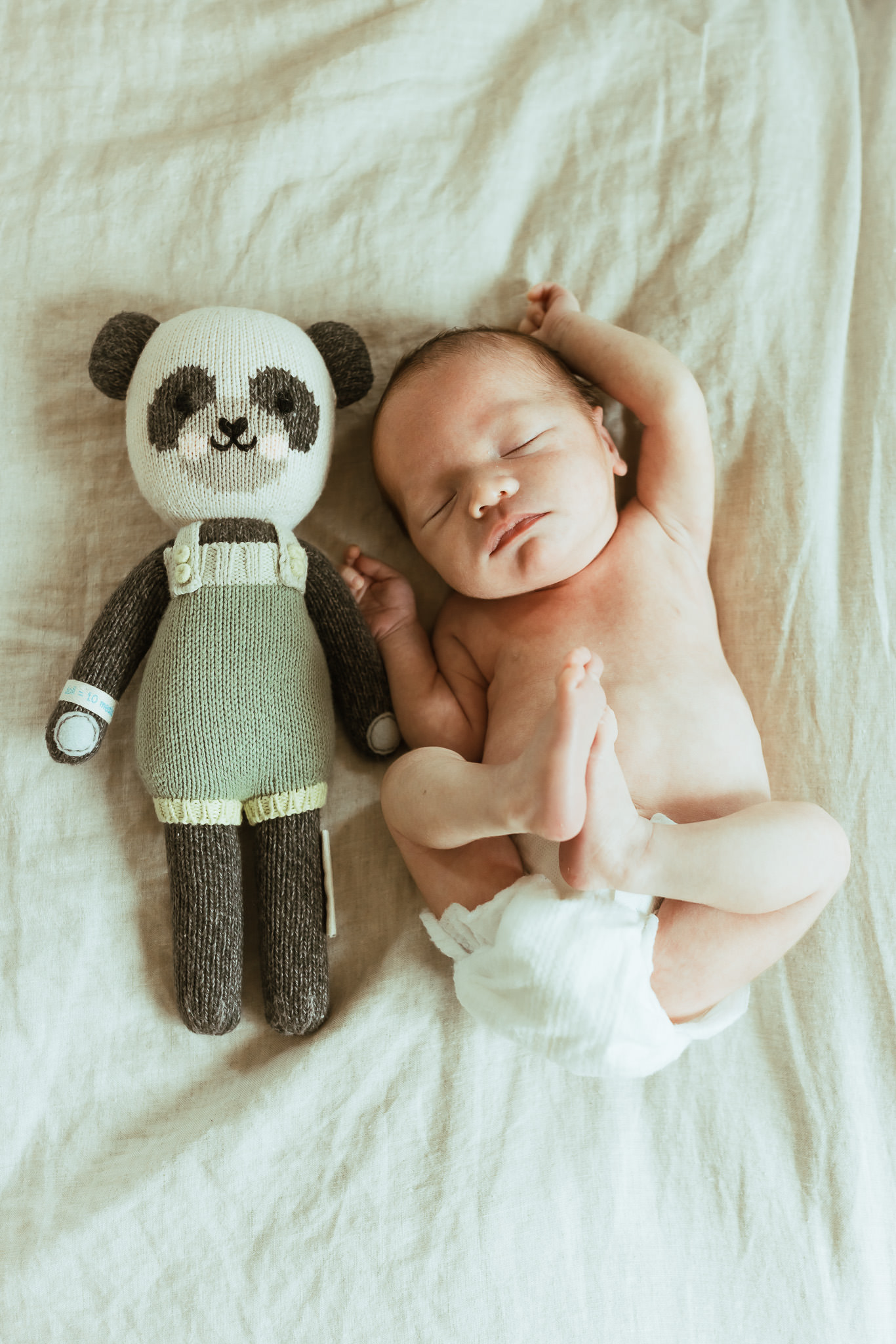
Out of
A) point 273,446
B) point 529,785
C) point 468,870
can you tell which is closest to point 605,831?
point 529,785

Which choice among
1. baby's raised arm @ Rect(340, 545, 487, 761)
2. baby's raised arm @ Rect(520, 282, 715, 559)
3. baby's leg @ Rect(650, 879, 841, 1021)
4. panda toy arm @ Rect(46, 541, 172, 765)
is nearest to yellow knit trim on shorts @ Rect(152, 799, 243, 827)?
panda toy arm @ Rect(46, 541, 172, 765)

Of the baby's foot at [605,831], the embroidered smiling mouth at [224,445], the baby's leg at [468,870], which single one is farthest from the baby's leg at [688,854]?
the embroidered smiling mouth at [224,445]

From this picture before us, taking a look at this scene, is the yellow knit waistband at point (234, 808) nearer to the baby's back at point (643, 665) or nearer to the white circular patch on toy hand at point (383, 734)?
the white circular patch on toy hand at point (383, 734)

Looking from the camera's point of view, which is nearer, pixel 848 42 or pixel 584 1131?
pixel 584 1131

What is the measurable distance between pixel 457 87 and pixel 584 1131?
1308 millimetres

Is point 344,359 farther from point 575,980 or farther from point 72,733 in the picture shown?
point 575,980

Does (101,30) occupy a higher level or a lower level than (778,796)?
higher

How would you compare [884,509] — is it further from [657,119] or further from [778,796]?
[657,119]

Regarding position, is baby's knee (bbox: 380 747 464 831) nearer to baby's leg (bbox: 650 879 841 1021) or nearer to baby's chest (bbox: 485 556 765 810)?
baby's chest (bbox: 485 556 765 810)

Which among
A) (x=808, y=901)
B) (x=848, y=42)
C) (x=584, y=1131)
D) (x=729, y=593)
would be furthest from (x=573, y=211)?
(x=584, y=1131)

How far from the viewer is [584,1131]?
105cm

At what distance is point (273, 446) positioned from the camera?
1.04 meters

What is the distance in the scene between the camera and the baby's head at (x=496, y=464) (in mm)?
1050

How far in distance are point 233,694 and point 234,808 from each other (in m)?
0.14
